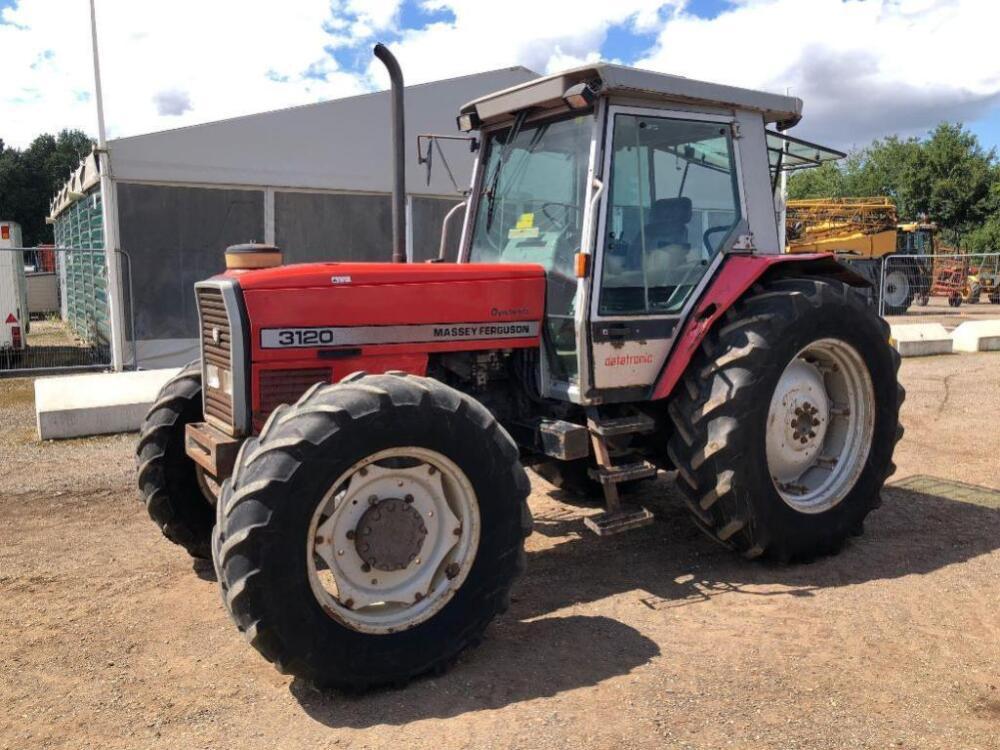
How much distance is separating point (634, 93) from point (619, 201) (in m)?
0.55

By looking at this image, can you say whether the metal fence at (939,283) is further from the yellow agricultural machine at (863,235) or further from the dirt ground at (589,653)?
the dirt ground at (589,653)

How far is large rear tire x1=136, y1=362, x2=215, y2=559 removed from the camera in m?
4.53

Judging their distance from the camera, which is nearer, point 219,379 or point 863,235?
point 219,379

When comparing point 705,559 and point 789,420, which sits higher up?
point 789,420

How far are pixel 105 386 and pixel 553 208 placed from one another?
6138 millimetres

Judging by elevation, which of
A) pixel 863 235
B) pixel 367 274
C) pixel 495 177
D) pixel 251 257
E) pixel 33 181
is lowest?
pixel 367 274

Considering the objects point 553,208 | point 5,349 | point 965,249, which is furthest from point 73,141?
point 553,208

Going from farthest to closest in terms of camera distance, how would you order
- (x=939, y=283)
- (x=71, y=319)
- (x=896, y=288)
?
1. (x=939, y=283)
2. (x=896, y=288)
3. (x=71, y=319)

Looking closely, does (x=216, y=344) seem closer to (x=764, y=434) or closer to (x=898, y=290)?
(x=764, y=434)

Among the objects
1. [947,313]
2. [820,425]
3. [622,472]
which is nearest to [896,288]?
[947,313]

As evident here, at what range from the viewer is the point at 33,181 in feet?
165

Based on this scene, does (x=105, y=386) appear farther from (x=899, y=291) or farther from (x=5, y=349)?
(x=899, y=291)

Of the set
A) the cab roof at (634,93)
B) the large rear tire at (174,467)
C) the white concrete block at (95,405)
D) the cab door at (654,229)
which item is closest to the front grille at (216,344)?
the large rear tire at (174,467)

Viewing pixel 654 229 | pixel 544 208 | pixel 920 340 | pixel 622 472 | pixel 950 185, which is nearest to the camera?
pixel 622 472
